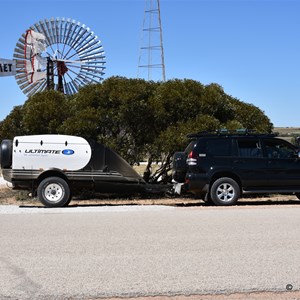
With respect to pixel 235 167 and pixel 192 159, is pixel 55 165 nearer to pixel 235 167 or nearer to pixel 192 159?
pixel 192 159

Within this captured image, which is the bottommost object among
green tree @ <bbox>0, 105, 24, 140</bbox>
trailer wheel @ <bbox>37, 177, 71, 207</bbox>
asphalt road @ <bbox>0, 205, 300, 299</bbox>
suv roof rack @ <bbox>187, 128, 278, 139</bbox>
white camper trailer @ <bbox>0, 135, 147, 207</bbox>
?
asphalt road @ <bbox>0, 205, 300, 299</bbox>

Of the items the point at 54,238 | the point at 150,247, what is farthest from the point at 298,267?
the point at 54,238

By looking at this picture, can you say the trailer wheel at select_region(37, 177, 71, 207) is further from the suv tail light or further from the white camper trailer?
the suv tail light

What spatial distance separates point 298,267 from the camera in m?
6.36

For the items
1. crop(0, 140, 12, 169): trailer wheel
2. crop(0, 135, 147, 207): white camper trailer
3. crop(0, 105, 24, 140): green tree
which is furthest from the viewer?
crop(0, 105, 24, 140): green tree

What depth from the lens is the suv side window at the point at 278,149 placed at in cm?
1407

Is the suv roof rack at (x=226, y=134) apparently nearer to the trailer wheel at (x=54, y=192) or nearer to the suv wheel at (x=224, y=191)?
the suv wheel at (x=224, y=191)

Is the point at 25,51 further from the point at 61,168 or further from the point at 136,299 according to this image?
the point at 136,299

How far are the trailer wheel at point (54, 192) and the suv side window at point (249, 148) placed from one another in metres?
4.75

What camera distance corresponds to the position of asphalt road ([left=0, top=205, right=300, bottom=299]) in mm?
5555

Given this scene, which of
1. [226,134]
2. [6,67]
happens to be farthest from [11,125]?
[226,134]

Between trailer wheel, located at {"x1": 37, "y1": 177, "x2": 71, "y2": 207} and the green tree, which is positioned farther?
the green tree

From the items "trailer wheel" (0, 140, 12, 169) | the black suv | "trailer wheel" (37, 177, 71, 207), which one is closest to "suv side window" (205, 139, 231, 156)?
the black suv

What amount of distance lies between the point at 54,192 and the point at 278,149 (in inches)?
243
